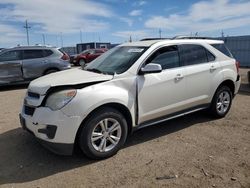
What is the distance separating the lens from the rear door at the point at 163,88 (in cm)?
446

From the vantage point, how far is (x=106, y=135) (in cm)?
410

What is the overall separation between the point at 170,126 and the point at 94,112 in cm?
212

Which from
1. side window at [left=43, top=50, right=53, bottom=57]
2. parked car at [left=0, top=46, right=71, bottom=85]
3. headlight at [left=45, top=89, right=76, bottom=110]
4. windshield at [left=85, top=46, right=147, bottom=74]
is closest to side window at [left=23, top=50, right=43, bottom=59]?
parked car at [left=0, top=46, right=71, bottom=85]

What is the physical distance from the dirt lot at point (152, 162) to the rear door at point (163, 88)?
21.1 inches

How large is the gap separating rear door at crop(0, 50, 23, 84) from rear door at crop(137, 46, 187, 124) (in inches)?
328

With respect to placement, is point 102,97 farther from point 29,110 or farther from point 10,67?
point 10,67

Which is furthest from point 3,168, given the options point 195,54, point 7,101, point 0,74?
point 0,74

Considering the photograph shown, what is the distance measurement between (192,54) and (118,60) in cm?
151

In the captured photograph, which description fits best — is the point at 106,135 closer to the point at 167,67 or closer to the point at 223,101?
the point at 167,67

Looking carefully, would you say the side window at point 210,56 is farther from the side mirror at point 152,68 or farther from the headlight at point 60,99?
the headlight at point 60,99

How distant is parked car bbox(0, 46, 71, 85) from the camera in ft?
37.2

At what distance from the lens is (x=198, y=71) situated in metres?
5.23

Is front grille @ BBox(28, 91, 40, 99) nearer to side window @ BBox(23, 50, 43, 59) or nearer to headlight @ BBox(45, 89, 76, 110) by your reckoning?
headlight @ BBox(45, 89, 76, 110)

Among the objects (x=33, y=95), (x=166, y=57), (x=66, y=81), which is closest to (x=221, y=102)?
(x=166, y=57)
